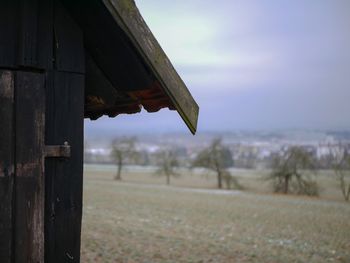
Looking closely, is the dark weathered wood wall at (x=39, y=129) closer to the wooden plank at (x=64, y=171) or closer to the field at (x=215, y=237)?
the wooden plank at (x=64, y=171)

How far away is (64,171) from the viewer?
2.92 meters

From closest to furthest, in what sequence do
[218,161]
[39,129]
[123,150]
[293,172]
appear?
[39,129]
[293,172]
[218,161]
[123,150]

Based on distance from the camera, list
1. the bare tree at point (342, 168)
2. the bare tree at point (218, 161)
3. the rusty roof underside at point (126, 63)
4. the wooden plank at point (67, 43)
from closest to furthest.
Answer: the rusty roof underside at point (126, 63) < the wooden plank at point (67, 43) < the bare tree at point (342, 168) < the bare tree at point (218, 161)

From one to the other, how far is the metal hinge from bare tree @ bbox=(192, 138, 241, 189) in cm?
6871

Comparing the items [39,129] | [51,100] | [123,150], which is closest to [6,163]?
[39,129]

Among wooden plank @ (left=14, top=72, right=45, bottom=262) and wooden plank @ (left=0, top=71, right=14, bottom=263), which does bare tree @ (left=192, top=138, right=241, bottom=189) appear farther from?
wooden plank @ (left=0, top=71, right=14, bottom=263)

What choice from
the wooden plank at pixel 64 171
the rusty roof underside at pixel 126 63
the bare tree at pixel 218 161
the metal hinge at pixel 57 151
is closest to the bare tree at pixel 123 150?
the bare tree at pixel 218 161

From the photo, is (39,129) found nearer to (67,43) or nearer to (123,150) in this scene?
(67,43)

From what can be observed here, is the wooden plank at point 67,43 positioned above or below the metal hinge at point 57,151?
above

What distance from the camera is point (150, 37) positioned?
281 centimetres

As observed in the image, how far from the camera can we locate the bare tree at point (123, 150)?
8956cm

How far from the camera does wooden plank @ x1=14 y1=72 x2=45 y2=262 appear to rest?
2676 millimetres

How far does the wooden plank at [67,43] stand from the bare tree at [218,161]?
6862cm

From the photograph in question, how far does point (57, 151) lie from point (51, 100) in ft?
1.09
